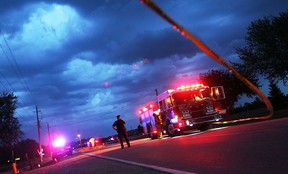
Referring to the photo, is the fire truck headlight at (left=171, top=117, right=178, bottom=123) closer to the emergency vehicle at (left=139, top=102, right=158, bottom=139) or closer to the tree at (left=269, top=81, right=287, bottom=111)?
the emergency vehicle at (left=139, top=102, right=158, bottom=139)

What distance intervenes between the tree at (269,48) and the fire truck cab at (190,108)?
1730cm

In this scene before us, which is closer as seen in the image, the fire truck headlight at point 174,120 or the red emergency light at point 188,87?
the fire truck headlight at point 174,120

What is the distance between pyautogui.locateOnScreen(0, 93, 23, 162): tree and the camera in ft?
201

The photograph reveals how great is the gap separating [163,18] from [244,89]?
67559mm

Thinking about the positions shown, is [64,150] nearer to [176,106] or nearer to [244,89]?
[176,106]

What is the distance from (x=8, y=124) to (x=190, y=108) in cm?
4391

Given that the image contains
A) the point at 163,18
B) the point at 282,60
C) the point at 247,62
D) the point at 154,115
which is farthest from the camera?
the point at 247,62

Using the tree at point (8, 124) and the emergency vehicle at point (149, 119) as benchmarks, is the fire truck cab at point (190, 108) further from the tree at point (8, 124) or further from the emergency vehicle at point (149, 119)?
the tree at point (8, 124)

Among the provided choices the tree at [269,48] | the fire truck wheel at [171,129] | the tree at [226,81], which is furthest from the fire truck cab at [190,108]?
the tree at [226,81]

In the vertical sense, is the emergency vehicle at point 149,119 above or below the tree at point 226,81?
below

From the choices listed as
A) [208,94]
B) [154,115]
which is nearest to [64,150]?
[154,115]

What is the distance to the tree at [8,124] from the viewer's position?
201 ft

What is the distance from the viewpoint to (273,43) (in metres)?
40.1

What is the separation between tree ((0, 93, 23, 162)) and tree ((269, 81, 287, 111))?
3782 cm
